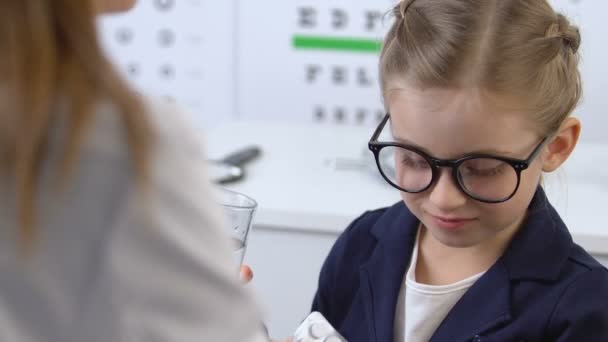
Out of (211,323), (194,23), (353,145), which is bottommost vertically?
(353,145)

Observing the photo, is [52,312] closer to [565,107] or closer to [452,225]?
[452,225]

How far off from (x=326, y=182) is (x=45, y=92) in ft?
4.34

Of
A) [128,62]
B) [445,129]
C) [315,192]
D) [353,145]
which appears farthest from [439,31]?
[128,62]

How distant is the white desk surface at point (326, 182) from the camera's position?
1.57m

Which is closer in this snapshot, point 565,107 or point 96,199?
point 96,199

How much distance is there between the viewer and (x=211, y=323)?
1.58 ft

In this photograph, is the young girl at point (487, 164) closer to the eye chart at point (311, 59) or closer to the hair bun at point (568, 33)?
the hair bun at point (568, 33)

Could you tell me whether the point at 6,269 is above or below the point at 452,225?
above

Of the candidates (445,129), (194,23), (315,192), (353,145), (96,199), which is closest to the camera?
(96,199)

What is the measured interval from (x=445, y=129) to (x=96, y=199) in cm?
52

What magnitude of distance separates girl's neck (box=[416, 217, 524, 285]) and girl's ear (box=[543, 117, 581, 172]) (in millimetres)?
85

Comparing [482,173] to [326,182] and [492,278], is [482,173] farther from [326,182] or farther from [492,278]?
[326,182]

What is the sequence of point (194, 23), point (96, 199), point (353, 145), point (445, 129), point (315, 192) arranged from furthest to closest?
point (194, 23)
point (353, 145)
point (315, 192)
point (445, 129)
point (96, 199)

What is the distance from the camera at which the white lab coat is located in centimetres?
45
